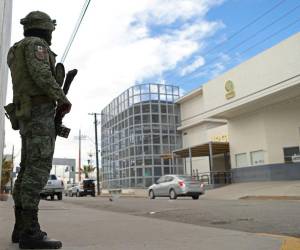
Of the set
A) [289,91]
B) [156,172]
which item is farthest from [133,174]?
[289,91]

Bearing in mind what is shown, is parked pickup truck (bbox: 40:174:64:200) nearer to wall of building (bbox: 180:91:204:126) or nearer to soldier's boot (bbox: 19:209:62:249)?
wall of building (bbox: 180:91:204:126)

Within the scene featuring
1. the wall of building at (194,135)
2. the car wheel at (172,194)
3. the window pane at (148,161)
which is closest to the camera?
the car wheel at (172,194)

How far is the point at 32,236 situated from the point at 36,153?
71 centimetres

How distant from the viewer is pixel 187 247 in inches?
169

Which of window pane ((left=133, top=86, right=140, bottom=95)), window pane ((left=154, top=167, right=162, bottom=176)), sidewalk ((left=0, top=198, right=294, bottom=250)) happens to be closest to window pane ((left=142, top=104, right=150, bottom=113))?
window pane ((left=133, top=86, right=140, bottom=95))

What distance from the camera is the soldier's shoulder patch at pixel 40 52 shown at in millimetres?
4023

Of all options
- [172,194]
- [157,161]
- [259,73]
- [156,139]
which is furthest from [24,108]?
[156,139]

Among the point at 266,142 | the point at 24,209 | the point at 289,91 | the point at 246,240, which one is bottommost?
the point at 246,240

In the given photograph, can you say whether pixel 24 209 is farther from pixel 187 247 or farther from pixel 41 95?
pixel 187 247

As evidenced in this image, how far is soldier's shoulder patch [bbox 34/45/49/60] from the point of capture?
402cm

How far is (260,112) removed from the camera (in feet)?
114

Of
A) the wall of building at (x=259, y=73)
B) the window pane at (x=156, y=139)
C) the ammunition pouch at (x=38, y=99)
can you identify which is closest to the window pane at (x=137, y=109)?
the window pane at (x=156, y=139)

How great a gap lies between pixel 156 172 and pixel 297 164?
59.2 ft

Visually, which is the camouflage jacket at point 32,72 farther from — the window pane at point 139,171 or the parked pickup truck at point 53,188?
the window pane at point 139,171
